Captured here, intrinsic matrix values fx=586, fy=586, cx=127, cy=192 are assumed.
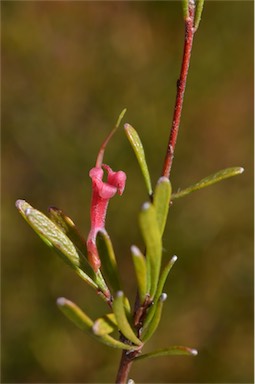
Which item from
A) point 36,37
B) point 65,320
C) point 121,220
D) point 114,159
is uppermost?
point 36,37

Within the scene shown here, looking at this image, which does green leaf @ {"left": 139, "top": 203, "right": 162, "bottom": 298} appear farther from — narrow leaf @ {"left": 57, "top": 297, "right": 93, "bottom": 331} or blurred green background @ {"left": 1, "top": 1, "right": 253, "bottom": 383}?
blurred green background @ {"left": 1, "top": 1, "right": 253, "bottom": 383}

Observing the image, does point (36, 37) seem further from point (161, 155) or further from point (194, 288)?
point (194, 288)

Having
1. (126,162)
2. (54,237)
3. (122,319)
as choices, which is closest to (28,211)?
(54,237)

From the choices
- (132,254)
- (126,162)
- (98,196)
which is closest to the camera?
(132,254)

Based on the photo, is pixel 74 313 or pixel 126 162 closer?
pixel 74 313

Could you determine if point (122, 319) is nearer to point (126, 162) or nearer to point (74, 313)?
point (74, 313)

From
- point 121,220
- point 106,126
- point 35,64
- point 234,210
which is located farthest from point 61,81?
point 234,210

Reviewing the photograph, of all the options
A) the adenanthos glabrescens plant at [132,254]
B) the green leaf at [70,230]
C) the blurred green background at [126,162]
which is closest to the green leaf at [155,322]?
the adenanthos glabrescens plant at [132,254]
